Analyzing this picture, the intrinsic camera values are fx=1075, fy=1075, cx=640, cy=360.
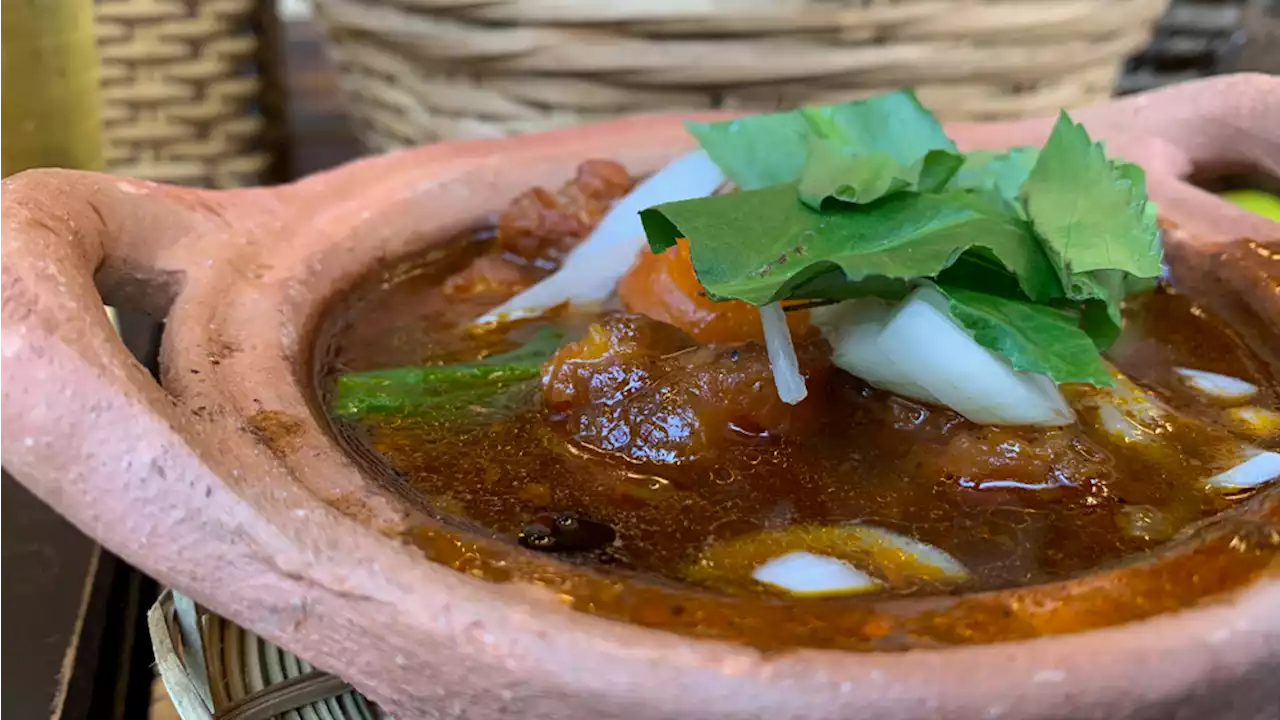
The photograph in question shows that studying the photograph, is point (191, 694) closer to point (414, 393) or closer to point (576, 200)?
point (414, 393)

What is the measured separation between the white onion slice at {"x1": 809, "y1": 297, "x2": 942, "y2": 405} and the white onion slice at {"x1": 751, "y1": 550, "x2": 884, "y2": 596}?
200 mm

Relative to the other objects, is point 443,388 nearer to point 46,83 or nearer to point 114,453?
point 114,453

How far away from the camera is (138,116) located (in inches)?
70.2

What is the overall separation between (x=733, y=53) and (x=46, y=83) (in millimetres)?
826

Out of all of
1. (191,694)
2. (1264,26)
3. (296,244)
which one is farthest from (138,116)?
(1264,26)

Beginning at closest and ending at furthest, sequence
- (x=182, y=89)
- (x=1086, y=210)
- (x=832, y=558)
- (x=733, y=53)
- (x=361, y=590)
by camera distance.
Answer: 1. (x=361, y=590)
2. (x=832, y=558)
3. (x=1086, y=210)
4. (x=733, y=53)
5. (x=182, y=89)

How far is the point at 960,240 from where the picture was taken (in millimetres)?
829

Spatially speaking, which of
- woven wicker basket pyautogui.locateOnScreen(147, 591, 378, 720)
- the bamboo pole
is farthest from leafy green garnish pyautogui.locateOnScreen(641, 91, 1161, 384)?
the bamboo pole

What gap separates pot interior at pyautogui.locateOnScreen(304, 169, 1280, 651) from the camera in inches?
24.2

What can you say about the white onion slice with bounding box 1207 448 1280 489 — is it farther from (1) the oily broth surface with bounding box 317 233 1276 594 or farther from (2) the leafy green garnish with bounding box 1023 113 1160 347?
(2) the leafy green garnish with bounding box 1023 113 1160 347

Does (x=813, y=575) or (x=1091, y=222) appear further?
(x=1091, y=222)

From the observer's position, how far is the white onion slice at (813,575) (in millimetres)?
680

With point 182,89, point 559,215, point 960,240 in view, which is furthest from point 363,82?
point 960,240

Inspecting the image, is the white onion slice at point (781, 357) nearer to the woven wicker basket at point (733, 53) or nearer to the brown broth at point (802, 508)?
the brown broth at point (802, 508)
